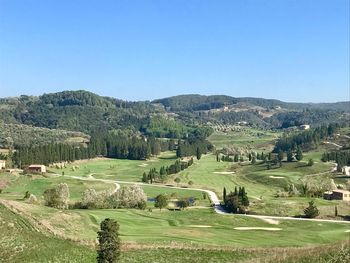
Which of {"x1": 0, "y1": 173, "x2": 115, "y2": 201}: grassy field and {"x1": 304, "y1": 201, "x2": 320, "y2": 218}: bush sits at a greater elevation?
{"x1": 0, "y1": 173, "x2": 115, "y2": 201}: grassy field

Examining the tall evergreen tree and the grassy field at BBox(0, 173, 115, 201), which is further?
the grassy field at BBox(0, 173, 115, 201)

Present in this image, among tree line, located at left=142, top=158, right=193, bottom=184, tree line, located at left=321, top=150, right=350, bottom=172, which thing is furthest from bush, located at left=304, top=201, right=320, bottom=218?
tree line, located at left=321, top=150, right=350, bottom=172

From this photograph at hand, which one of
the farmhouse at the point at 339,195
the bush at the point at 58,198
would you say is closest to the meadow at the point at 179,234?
the bush at the point at 58,198

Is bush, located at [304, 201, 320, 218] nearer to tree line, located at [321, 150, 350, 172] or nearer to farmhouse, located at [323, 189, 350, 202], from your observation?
farmhouse, located at [323, 189, 350, 202]

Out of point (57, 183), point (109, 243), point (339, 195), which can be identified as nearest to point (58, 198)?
point (57, 183)

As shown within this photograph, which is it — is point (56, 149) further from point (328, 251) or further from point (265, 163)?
point (328, 251)

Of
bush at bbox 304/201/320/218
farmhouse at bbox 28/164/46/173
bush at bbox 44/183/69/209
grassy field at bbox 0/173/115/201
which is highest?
farmhouse at bbox 28/164/46/173

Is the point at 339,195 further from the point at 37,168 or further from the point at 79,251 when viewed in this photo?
the point at 37,168

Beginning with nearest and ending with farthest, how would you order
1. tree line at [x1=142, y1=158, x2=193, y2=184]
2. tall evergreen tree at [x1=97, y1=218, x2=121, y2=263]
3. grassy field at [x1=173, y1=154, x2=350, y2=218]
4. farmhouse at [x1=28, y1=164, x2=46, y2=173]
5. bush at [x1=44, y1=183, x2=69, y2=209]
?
tall evergreen tree at [x1=97, y1=218, x2=121, y2=263]
bush at [x1=44, y1=183, x2=69, y2=209]
grassy field at [x1=173, y1=154, x2=350, y2=218]
tree line at [x1=142, y1=158, x2=193, y2=184]
farmhouse at [x1=28, y1=164, x2=46, y2=173]

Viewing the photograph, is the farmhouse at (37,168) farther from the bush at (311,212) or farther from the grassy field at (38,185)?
the bush at (311,212)

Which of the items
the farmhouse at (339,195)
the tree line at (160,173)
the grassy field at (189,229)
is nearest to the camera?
the grassy field at (189,229)

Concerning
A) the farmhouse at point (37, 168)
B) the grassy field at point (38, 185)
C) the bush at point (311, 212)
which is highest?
the farmhouse at point (37, 168)

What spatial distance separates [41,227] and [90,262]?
1267 cm

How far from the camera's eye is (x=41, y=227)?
6162 cm
